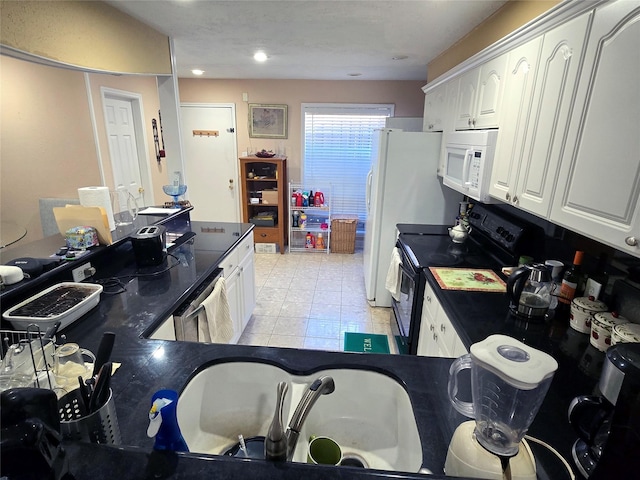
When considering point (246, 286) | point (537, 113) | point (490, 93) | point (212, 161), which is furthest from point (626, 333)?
point (212, 161)

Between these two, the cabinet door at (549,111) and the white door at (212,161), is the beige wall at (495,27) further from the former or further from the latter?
the white door at (212,161)

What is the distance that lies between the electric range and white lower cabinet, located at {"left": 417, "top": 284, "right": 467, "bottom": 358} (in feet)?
0.27

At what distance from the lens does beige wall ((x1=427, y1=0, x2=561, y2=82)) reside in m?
1.70

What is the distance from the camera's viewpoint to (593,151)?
3.87ft

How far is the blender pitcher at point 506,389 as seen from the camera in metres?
0.65

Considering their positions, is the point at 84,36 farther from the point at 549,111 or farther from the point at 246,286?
the point at 549,111

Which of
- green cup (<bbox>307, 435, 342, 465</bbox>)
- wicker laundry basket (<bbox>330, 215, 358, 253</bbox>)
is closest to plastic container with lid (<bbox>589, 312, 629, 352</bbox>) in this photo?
green cup (<bbox>307, 435, 342, 465</bbox>)

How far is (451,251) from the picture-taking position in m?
2.51

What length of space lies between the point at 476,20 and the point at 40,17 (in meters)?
2.50

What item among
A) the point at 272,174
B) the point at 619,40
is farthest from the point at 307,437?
the point at 272,174

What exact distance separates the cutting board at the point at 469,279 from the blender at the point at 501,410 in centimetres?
120

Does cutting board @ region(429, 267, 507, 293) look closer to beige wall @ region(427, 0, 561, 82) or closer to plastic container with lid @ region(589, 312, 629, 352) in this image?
plastic container with lid @ region(589, 312, 629, 352)

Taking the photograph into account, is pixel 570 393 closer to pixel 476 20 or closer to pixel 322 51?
pixel 476 20

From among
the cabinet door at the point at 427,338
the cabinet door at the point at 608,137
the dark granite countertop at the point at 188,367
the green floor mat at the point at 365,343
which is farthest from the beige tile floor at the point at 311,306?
the cabinet door at the point at 608,137
